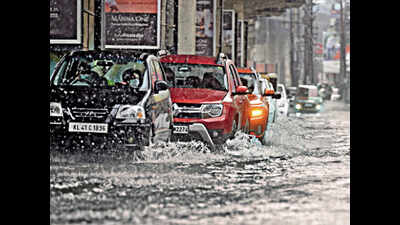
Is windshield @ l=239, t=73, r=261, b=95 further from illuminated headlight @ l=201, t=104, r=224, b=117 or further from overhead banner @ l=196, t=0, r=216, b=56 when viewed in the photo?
overhead banner @ l=196, t=0, r=216, b=56

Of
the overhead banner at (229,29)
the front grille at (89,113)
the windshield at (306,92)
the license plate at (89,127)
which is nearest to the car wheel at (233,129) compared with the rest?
the front grille at (89,113)

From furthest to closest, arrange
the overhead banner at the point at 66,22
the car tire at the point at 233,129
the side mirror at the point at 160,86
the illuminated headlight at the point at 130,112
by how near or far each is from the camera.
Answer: the overhead banner at the point at 66,22
the car tire at the point at 233,129
the side mirror at the point at 160,86
the illuminated headlight at the point at 130,112

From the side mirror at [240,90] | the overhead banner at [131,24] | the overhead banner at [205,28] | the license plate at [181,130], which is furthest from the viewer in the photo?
the overhead banner at [205,28]

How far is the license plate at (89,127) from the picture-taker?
11.9m

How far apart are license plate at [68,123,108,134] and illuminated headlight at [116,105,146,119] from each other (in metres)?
0.26

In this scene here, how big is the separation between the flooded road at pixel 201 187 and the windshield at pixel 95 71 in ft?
3.64

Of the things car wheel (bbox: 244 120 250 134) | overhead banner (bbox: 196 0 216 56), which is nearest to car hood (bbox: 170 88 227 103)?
car wheel (bbox: 244 120 250 134)

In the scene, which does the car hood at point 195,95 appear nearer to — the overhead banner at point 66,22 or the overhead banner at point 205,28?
the overhead banner at point 66,22

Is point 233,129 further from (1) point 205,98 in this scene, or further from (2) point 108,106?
(2) point 108,106

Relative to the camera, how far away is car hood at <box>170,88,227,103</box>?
47.6ft

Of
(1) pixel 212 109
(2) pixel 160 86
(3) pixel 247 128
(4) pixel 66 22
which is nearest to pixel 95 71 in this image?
(2) pixel 160 86
